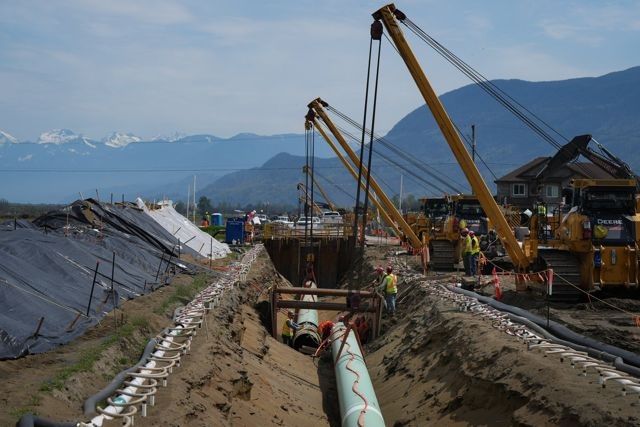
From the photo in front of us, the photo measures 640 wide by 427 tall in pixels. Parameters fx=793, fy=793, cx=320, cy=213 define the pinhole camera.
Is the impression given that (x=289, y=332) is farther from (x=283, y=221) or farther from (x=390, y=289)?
(x=283, y=221)

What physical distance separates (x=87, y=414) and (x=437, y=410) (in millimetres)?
7118

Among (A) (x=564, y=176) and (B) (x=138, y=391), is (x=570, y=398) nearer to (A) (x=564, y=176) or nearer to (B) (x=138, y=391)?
(B) (x=138, y=391)

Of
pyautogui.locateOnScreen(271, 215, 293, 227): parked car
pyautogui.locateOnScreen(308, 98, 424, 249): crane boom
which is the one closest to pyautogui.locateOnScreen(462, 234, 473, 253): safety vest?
pyautogui.locateOnScreen(308, 98, 424, 249): crane boom

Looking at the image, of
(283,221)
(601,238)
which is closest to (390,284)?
(601,238)

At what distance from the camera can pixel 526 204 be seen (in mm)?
79438

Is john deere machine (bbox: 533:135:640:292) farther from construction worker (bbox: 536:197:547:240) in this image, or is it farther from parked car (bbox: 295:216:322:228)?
parked car (bbox: 295:216:322:228)

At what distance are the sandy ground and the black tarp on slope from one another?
2.00ft

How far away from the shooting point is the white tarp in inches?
1678

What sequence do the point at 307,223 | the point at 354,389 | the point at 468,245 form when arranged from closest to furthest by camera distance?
the point at 354,389, the point at 468,245, the point at 307,223

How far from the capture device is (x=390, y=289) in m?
25.3

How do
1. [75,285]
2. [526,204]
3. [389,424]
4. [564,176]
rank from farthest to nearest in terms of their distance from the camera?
[526,204]
[564,176]
[75,285]
[389,424]

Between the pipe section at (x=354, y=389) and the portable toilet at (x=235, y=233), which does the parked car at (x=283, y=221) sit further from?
the pipe section at (x=354, y=389)

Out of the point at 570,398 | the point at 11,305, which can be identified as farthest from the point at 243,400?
the point at 570,398

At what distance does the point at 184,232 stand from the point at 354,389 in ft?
97.8
